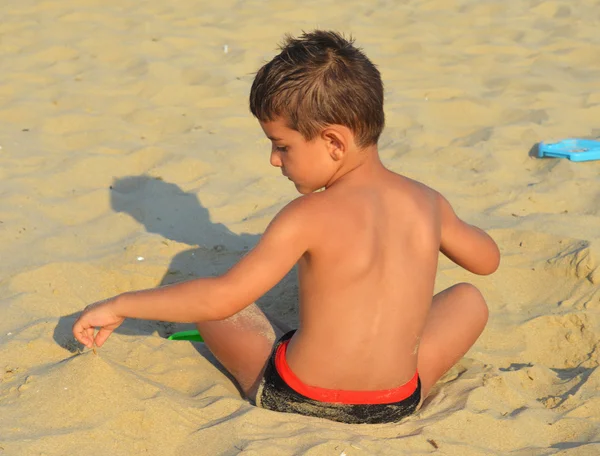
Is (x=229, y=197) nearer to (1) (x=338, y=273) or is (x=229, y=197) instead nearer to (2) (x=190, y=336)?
(2) (x=190, y=336)

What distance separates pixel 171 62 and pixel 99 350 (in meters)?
3.24

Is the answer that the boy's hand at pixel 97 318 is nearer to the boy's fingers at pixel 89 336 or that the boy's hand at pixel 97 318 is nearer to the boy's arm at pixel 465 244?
the boy's fingers at pixel 89 336

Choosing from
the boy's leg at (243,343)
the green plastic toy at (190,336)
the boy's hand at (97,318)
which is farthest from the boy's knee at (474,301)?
the boy's hand at (97,318)

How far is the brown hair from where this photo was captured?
2238 millimetres

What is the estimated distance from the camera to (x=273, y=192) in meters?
4.17

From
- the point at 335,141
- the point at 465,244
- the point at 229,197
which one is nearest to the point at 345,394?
the point at 465,244

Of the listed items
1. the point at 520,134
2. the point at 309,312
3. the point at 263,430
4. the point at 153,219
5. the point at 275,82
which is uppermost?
the point at 275,82

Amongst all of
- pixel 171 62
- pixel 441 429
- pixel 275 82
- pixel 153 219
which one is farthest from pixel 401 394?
pixel 171 62

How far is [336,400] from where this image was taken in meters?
2.44

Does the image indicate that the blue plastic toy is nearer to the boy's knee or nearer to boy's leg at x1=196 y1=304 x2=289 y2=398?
the boy's knee

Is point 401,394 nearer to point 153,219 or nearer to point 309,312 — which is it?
point 309,312

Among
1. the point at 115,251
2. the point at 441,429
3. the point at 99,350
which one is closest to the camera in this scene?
the point at 441,429

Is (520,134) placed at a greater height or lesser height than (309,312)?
lesser

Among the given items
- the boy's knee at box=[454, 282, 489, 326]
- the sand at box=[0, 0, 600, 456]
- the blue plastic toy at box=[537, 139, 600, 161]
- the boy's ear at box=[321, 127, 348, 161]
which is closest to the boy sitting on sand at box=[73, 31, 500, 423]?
the boy's ear at box=[321, 127, 348, 161]
